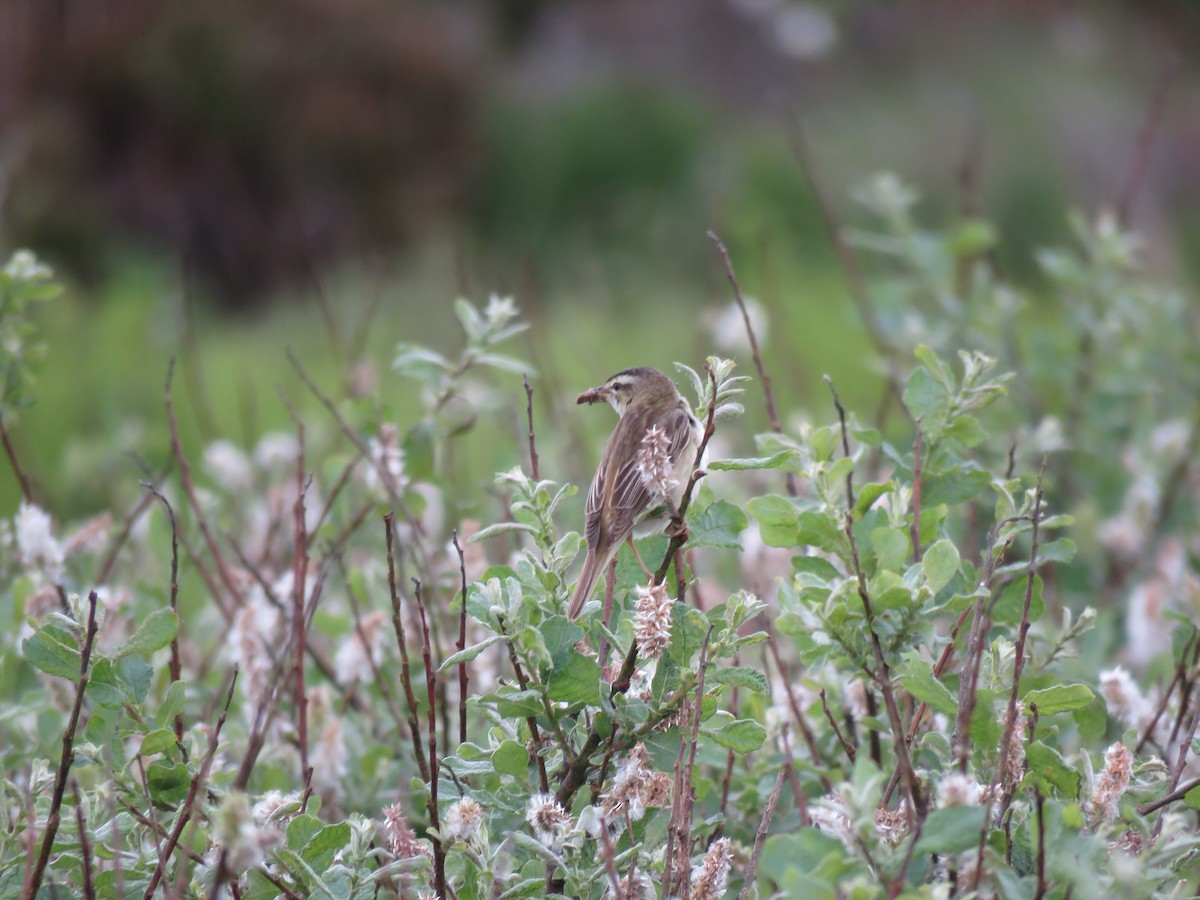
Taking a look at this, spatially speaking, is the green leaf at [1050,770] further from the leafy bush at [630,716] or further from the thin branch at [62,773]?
the thin branch at [62,773]

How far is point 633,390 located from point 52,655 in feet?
3.48

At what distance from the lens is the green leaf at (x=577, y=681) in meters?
1.48

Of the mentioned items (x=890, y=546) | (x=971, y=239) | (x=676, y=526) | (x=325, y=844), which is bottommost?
(x=325, y=844)

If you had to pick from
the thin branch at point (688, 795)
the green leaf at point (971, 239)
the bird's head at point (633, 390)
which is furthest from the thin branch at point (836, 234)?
the thin branch at point (688, 795)

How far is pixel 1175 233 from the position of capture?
10445mm

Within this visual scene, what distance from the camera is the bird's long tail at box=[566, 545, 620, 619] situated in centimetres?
175

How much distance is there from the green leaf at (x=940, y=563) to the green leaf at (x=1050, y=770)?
219 millimetres

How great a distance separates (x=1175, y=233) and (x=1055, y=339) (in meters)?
7.76

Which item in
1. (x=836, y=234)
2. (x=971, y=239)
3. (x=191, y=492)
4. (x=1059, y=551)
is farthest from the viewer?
(x=971, y=239)

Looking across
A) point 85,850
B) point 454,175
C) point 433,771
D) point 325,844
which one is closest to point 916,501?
point 433,771

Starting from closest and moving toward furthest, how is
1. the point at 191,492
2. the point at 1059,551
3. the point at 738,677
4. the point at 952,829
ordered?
the point at 952,829, the point at 738,677, the point at 1059,551, the point at 191,492

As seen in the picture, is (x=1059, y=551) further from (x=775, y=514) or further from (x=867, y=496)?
(x=775, y=514)

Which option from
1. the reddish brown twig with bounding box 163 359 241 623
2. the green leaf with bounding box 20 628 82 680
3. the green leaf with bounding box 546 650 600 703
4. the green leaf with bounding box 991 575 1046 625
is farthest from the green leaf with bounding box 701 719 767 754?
the reddish brown twig with bounding box 163 359 241 623

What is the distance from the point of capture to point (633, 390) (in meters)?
2.29
